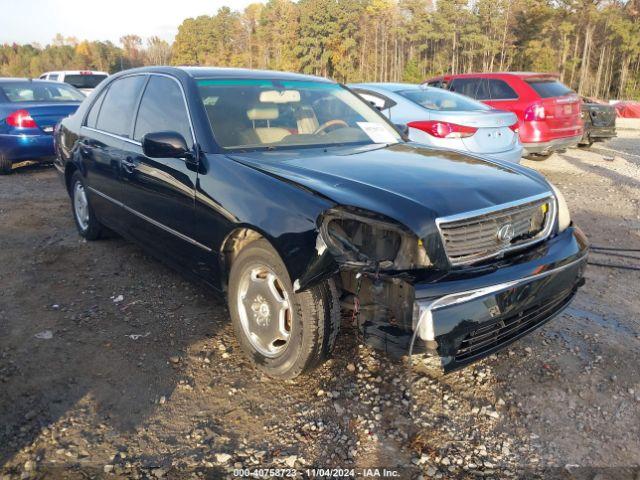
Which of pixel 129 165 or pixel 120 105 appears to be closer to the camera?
pixel 129 165

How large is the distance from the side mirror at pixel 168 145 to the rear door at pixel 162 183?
6 centimetres

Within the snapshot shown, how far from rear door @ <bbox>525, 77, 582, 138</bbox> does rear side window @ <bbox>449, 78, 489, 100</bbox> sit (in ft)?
2.87

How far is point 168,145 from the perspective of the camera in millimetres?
3281

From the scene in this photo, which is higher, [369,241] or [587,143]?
[369,241]

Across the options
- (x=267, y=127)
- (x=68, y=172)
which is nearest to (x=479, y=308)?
(x=267, y=127)

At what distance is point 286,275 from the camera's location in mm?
2693

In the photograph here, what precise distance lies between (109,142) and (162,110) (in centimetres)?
87

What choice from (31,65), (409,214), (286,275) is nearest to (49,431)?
(286,275)

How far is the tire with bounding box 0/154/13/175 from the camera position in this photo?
28.6 ft

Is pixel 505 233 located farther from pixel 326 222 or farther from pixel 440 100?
pixel 440 100

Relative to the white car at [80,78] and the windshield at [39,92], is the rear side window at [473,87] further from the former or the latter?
the white car at [80,78]

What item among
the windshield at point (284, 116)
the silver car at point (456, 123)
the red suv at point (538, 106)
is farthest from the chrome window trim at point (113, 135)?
the red suv at point (538, 106)

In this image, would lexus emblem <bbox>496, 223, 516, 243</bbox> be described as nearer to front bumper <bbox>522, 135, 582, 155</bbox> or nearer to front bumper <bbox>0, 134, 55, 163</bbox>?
front bumper <bbox>522, 135, 582, 155</bbox>

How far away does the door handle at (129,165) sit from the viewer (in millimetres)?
3955
